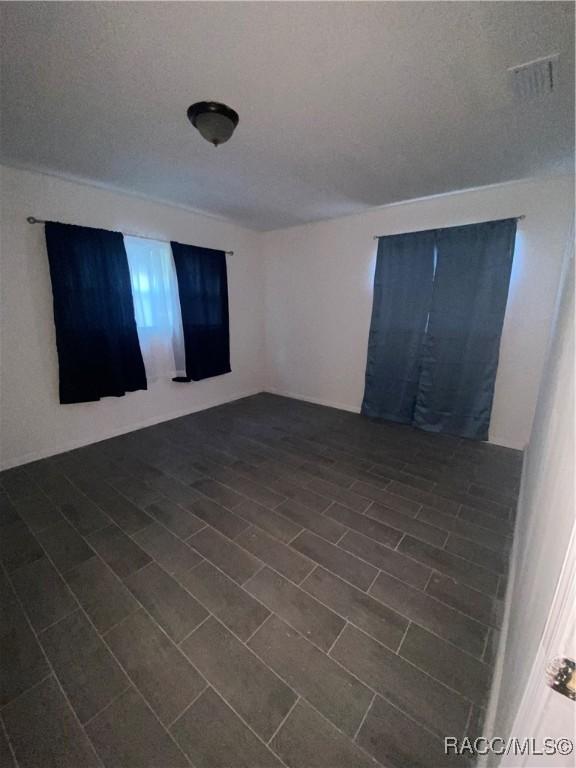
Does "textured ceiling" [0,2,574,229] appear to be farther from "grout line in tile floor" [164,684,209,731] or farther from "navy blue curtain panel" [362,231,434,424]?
"grout line in tile floor" [164,684,209,731]

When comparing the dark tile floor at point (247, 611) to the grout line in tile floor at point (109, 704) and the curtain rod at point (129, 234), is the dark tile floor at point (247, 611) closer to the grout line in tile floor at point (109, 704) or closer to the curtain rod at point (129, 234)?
the grout line in tile floor at point (109, 704)

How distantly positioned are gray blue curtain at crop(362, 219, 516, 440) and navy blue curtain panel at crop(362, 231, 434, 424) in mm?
10

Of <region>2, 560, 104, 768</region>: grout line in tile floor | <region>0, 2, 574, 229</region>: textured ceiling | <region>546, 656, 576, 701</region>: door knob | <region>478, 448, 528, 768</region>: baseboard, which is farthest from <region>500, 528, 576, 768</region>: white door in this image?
<region>0, 2, 574, 229</region>: textured ceiling

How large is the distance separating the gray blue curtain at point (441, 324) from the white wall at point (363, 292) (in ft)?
0.42

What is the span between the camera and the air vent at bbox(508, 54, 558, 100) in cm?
120

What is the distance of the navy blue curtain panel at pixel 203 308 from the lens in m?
3.30

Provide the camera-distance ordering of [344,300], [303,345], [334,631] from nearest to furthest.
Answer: [334,631] → [344,300] → [303,345]

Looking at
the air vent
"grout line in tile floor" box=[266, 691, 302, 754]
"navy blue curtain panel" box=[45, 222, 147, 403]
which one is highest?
the air vent

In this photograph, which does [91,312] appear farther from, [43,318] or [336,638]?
[336,638]

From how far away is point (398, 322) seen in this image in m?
3.24

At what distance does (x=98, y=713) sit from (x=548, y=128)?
3453mm

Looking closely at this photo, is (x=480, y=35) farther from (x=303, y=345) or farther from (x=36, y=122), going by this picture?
(x=303, y=345)

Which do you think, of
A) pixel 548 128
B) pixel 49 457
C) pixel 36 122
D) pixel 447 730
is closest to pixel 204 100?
pixel 36 122

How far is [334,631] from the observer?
4.03 ft
